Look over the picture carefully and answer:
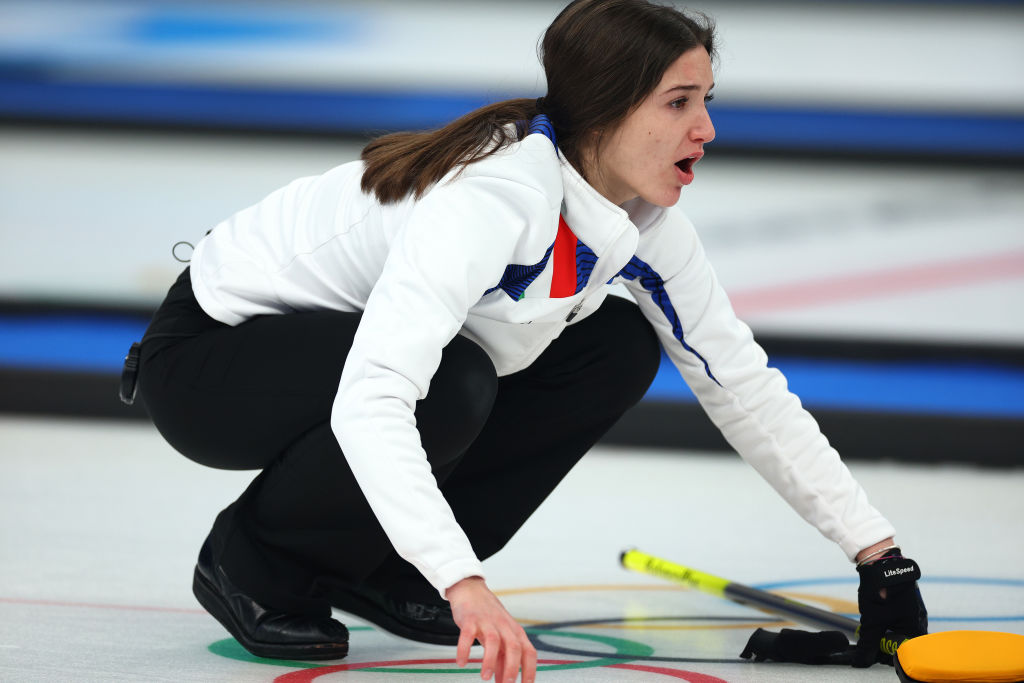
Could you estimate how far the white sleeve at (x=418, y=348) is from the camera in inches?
38.5

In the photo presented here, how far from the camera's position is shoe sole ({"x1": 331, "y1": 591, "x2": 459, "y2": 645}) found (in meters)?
1.40

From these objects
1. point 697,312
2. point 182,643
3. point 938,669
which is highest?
point 697,312

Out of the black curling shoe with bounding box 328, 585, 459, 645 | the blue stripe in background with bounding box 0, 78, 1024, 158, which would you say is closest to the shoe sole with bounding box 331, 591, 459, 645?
the black curling shoe with bounding box 328, 585, 459, 645

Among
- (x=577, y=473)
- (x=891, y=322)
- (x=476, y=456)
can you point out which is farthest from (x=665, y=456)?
(x=476, y=456)

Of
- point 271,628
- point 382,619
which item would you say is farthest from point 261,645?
point 382,619

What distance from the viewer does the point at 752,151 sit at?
3.87 m

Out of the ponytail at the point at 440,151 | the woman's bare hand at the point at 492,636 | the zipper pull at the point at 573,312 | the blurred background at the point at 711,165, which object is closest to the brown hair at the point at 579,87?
the ponytail at the point at 440,151

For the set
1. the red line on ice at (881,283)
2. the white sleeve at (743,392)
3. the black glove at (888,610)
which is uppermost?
the red line on ice at (881,283)

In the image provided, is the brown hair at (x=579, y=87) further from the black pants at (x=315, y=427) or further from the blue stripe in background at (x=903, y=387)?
the blue stripe in background at (x=903, y=387)

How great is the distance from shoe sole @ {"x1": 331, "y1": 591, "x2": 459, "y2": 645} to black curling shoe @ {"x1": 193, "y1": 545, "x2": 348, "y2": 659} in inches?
3.9

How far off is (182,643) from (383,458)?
20.6 inches

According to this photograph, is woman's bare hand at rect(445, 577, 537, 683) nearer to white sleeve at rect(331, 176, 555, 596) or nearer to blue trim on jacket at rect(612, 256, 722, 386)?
white sleeve at rect(331, 176, 555, 596)

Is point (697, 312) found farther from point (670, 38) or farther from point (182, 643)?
point (182, 643)

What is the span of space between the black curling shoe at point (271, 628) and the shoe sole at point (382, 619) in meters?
0.10
